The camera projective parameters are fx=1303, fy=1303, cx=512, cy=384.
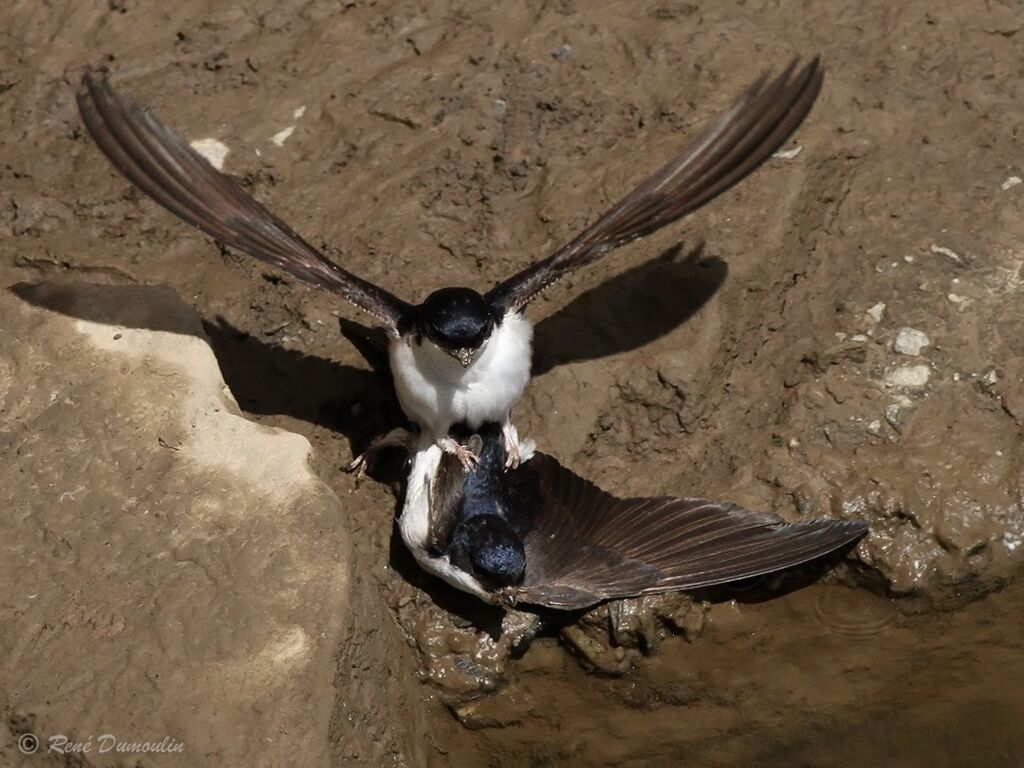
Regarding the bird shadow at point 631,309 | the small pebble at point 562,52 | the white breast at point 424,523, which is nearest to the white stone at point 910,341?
the bird shadow at point 631,309

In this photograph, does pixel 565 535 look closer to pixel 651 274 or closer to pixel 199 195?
pixel 651 274

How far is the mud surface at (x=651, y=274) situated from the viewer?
439 cm

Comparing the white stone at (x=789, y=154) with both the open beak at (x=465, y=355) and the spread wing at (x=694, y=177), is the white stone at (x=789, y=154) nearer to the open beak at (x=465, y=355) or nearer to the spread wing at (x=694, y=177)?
the spread wing at (x=694, y=177)

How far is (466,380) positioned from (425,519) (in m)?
0.50

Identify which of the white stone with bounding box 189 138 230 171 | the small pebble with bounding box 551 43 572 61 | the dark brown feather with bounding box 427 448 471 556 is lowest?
the dark brown feather with bounding box 427 448 471 556

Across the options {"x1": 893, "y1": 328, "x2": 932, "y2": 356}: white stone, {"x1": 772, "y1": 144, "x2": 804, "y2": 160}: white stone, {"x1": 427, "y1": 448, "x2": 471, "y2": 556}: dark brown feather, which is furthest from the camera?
{"x1": 772, "y1": 144, "x2": 804, "y2": 160}: white stone

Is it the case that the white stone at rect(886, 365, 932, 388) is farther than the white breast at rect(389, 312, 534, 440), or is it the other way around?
the white stone at rect(886, 365, 932, 388)

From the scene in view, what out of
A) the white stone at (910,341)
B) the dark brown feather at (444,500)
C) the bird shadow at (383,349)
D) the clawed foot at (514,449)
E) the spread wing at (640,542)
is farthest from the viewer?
the bird shadow at (383,349)

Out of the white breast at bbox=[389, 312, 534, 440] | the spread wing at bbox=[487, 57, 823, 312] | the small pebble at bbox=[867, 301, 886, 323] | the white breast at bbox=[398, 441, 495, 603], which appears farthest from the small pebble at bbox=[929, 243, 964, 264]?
the white breast at bbox=[398, 441, 495, 603]

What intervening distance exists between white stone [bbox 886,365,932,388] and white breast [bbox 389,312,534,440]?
4.30ft

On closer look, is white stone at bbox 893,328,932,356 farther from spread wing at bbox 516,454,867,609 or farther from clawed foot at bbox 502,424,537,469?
clawed foot at bbox 502,424,537,469

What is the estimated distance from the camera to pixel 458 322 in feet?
13.5

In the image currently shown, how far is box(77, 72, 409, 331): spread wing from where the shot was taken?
162 inches

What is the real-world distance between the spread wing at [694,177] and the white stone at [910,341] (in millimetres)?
914
